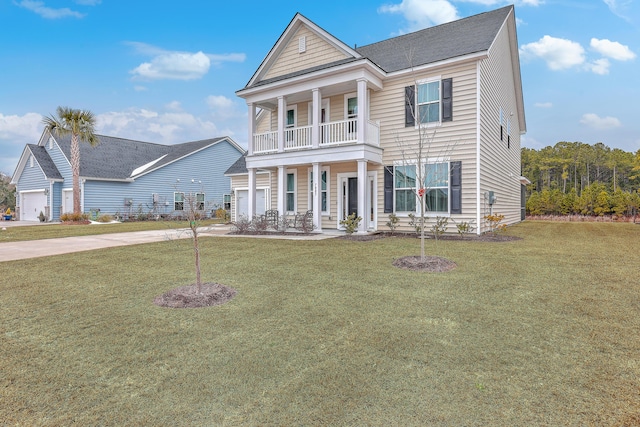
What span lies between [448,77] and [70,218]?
2305 cm

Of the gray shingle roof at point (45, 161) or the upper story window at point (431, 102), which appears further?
the gray shingle roof at point (45, 161)

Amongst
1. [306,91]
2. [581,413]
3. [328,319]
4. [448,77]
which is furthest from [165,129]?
[581,413]

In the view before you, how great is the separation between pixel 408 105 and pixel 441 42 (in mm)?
2815

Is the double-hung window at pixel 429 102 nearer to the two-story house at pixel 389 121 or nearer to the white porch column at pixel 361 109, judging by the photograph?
the two-story house at pixel 389 121

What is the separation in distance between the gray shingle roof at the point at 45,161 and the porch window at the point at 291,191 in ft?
65.3

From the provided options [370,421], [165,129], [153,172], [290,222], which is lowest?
[370,421]

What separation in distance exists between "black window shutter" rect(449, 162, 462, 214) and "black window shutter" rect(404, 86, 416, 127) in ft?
7.06

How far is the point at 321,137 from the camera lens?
1248cm

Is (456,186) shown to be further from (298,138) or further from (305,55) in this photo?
(305,55)

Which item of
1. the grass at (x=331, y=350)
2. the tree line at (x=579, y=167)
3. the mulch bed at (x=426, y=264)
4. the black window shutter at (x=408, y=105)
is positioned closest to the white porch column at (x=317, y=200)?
the black window shutter at (x=408, y=105)

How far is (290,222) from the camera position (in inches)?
509

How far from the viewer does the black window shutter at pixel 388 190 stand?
12172 mm

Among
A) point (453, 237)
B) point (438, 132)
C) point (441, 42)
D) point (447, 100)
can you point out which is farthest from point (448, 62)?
point (453, 237)

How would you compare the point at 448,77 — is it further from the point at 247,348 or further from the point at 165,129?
the point at 165,129
